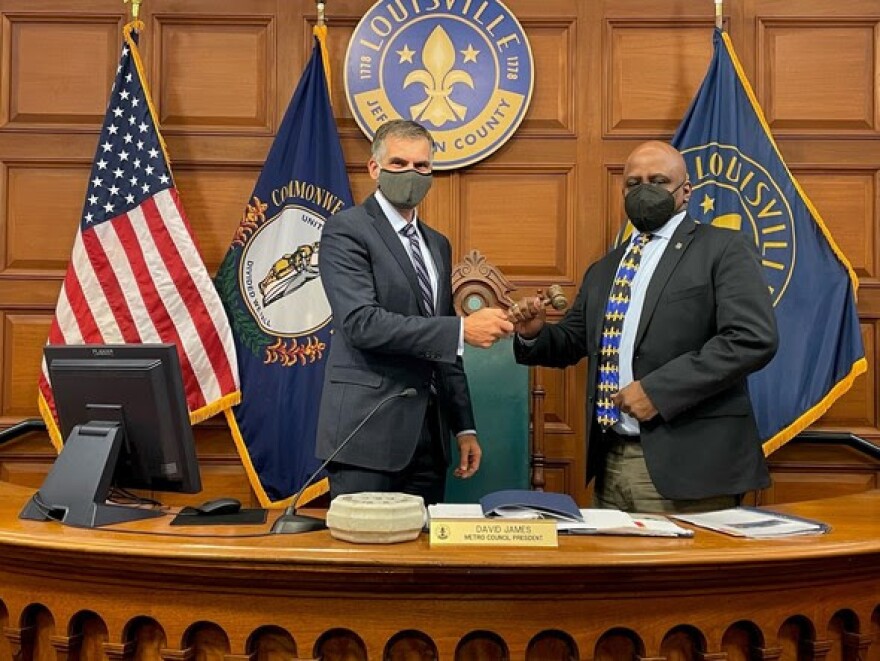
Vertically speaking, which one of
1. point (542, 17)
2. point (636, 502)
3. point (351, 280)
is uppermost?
point (542, 17)

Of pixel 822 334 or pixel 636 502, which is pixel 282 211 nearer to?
pixel 636 502

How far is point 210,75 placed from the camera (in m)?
3.29

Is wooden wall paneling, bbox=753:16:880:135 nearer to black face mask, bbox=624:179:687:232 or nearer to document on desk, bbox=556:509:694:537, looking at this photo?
black face mask, bbox=624:179:687:232

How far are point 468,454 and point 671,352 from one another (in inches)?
23.6

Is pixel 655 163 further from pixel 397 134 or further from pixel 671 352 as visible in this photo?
pixel 397 134

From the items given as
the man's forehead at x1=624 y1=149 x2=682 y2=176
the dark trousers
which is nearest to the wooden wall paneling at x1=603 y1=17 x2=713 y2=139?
Result: the man's forehead at x1=624 y1=149 x2=682 y2=176

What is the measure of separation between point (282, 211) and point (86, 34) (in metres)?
1.05

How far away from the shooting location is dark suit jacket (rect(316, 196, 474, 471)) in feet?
6.72

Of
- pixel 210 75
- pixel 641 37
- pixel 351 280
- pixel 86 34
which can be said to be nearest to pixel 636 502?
pixel 351 280

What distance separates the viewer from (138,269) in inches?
122

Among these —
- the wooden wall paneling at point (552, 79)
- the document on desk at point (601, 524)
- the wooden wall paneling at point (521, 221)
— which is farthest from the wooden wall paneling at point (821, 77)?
the document on desk at point (601, 524)

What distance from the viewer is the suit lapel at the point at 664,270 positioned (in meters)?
2.29

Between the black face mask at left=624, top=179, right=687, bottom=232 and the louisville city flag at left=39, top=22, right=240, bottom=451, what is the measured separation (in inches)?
59.0

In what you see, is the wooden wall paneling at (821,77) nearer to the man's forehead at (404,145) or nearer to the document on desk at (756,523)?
the man's forehead at (404,145)
